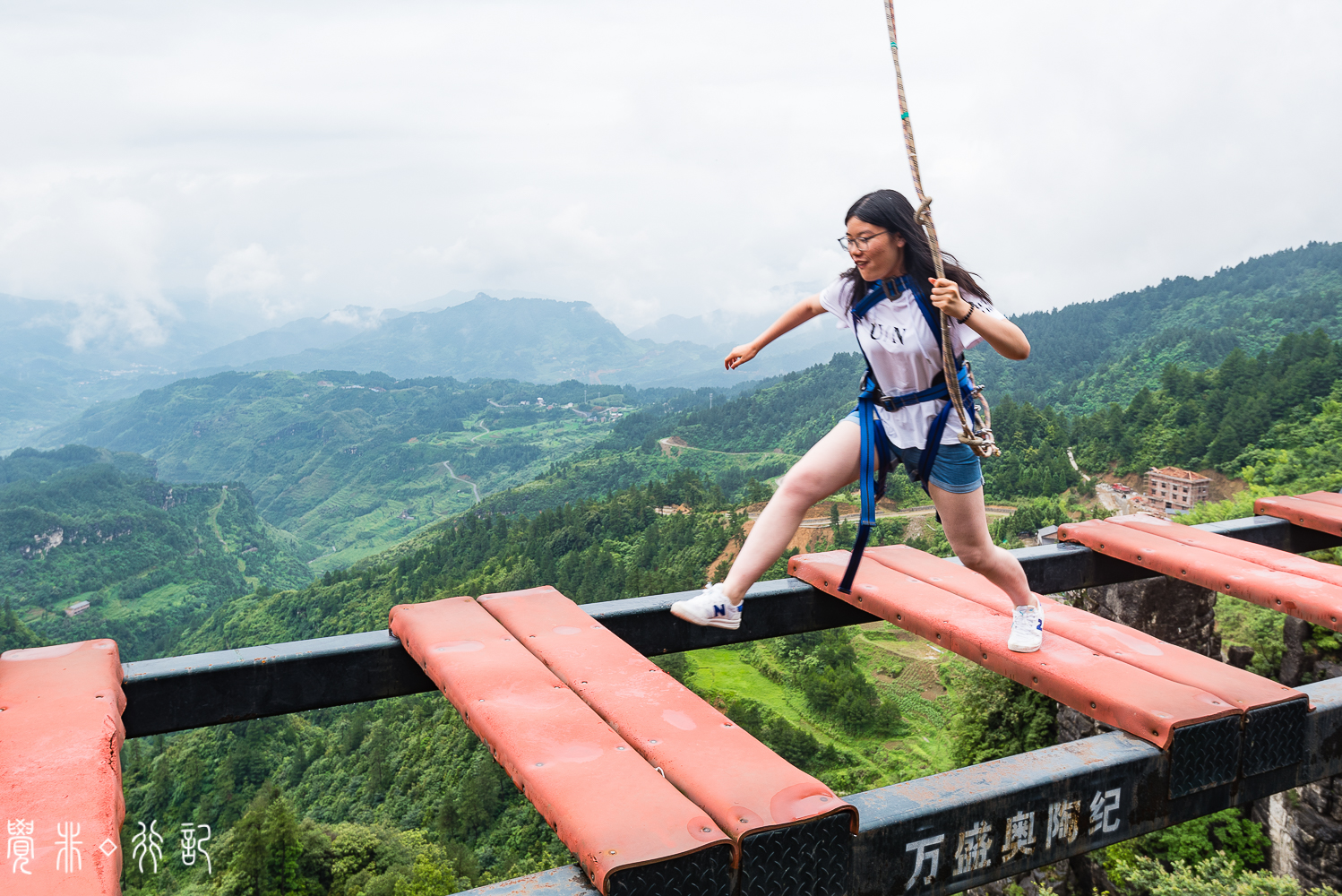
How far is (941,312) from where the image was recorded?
224 cm

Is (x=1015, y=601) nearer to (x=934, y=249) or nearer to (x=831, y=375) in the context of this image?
(x=934, y=249)

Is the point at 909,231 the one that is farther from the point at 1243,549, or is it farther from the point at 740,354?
the point at 1243,549

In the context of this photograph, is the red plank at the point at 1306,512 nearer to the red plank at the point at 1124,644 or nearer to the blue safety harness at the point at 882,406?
the red plank at the point at 1124,644

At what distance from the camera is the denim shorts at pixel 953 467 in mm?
2414

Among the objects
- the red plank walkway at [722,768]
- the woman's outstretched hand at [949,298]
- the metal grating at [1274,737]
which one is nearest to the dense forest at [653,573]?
the red plank walkway at [722,768]

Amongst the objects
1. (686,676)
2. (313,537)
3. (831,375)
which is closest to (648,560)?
(686,676)

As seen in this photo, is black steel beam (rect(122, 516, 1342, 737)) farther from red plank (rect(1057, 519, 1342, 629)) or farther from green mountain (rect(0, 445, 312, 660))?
green mountain (rect(0, 445, 312, 660))

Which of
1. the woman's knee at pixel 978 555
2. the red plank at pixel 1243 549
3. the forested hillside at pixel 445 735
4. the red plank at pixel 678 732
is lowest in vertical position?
the forested hillside at pixel 445 735

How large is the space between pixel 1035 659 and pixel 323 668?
7.03 feet

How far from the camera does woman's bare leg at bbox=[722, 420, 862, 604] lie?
2.57 meters

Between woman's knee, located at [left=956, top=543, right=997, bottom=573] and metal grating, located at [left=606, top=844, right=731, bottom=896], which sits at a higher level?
woman's knee, located at [left=956, top=543, right=997, bottom=573]

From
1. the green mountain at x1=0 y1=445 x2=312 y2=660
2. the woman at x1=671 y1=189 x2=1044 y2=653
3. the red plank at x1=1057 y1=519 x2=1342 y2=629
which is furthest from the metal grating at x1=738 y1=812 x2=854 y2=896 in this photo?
the green mountain at x1=0 y1=445 x2=312 y2=660

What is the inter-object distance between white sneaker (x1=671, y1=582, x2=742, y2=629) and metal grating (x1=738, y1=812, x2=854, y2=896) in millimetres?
1048

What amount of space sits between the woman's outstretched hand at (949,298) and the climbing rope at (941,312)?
0.02 meters
